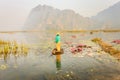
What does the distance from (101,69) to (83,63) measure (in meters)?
3.41

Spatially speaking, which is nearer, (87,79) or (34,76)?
(87,79)

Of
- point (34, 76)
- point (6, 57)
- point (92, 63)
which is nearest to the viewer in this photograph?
point (34, 76)

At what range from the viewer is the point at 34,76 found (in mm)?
Result: 19484

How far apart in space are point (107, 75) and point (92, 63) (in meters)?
5.22

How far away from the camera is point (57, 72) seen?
20594mm

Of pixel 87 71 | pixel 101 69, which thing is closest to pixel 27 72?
pixel 87 71

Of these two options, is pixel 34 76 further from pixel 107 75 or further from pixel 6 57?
pixel 6 57

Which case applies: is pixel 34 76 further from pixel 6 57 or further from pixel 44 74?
pixel 6 57

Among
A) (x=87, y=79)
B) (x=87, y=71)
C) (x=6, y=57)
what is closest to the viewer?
(x=87, y=79)

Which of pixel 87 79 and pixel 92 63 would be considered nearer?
pixel 87 79

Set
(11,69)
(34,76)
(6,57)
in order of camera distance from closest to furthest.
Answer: (34,76) < (11,69) < (6,57)

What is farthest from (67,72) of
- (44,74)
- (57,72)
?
(44,74)

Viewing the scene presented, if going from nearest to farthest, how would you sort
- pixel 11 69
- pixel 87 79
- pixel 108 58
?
pixel 87 79 → pixel 11 69 → pixel 108 58

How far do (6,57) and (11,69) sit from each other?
7.28m
